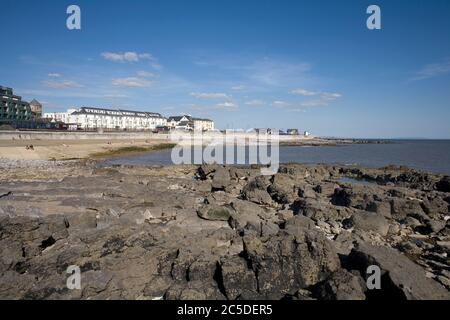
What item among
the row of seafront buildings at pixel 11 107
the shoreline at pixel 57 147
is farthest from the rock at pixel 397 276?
the row of seafront buildings at pixel 11 107

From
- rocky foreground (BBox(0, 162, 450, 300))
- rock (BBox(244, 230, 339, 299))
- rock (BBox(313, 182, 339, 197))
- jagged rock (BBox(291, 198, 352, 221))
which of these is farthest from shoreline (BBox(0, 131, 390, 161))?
rock (BBox(244, 230, 339, 299))

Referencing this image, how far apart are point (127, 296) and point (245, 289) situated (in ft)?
8.98

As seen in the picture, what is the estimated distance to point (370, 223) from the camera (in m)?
13.1

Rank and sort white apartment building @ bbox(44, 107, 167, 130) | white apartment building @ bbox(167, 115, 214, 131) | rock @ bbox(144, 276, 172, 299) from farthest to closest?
white apartment building @ bbox(167, 115, 214, 131) → white apartment building @ bbox(44, 107, 167, 130) → rock @ bbox(144, 276, 172, 299)

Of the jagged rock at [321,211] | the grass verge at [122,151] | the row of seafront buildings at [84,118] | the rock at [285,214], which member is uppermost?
the row of seafront buildings at [84,118]

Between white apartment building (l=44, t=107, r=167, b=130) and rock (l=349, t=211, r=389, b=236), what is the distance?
382 feet

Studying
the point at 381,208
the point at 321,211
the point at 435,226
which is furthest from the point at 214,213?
the point at 435,226

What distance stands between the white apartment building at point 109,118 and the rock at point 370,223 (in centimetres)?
11636

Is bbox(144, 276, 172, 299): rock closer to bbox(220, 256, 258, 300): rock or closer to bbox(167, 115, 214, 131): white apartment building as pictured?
bbox(220, 256, 258, 300): rock

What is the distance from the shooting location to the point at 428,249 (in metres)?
11.3

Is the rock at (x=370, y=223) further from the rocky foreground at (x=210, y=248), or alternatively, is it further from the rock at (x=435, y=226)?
the rock at (x=435, y=226)

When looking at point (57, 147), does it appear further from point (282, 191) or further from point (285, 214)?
point (285, 214)

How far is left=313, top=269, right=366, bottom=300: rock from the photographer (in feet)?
21.3

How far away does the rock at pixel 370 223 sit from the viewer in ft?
42.5
